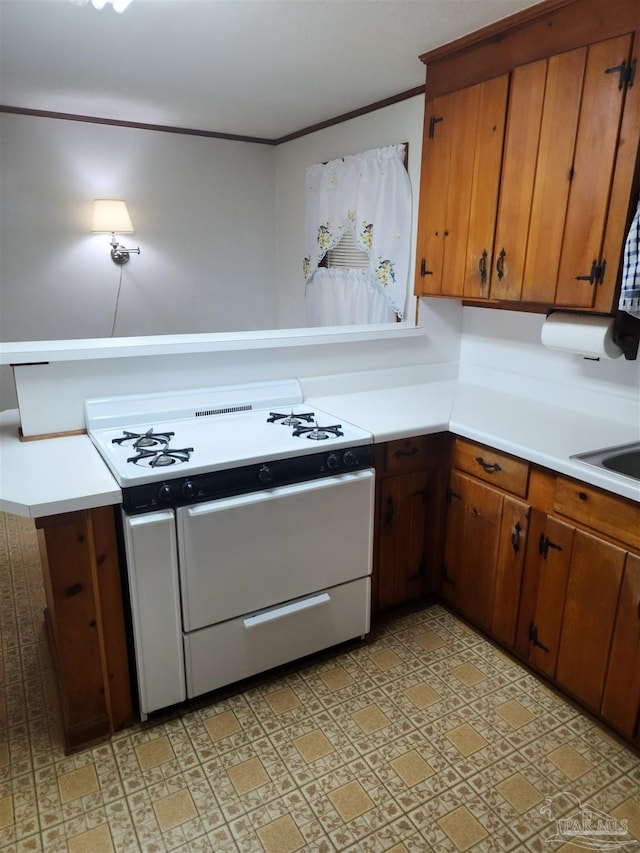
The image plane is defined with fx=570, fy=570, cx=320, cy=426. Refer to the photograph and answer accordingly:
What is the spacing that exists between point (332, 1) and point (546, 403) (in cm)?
174

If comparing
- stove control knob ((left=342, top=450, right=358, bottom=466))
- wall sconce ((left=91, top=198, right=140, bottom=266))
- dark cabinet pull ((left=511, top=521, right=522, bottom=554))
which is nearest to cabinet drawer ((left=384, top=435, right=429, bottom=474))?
stove control knob ((left=342, top=450, right=358, bottom=466))

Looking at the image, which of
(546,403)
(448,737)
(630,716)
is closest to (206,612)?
(448,737)

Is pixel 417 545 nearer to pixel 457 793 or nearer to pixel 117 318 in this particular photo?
pixel 457 793

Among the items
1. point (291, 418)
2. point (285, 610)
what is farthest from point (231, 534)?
point (291, 418)

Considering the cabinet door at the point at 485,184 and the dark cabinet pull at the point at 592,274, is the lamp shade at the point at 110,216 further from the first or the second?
the dark cabinet pull at the point at 592,274

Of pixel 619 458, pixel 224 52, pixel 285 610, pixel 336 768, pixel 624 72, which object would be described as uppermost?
pixel 224 52

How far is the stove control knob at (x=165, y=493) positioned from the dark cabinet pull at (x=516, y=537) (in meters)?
1.21

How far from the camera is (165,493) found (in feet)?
5.54

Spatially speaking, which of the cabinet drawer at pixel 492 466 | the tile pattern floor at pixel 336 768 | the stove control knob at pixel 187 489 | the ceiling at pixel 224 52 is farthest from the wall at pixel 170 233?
the tile pattern floor at pixel 336 768

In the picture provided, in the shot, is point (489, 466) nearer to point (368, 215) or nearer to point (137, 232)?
point (368, 215)

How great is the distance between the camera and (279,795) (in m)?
1.64

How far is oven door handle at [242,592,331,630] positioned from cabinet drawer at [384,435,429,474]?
0.55 metres

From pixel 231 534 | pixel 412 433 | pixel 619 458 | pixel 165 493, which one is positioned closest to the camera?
pixel 165 493

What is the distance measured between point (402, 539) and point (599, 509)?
854 millimetres
